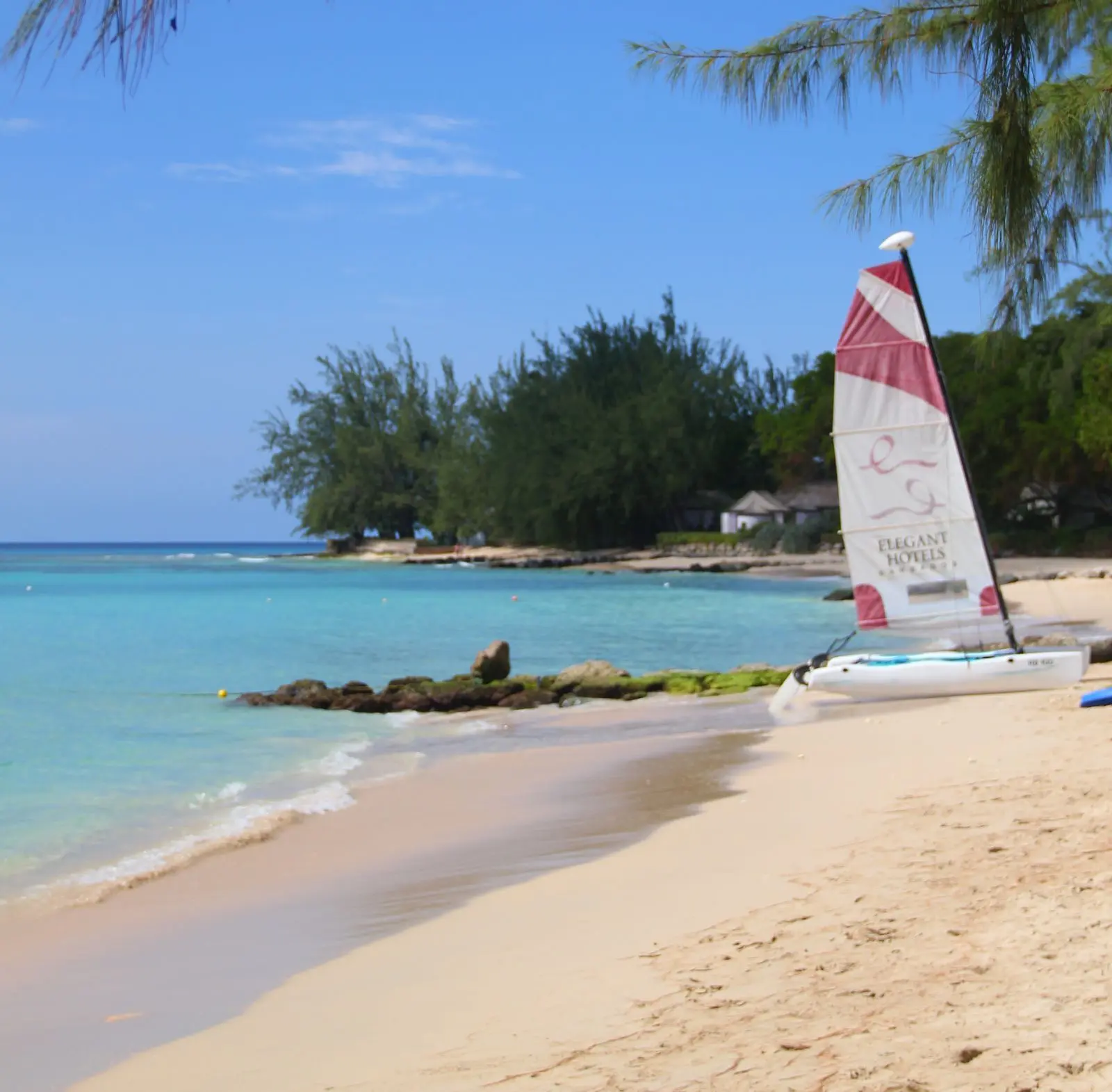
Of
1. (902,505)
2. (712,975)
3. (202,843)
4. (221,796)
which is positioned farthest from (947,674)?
(712,975)

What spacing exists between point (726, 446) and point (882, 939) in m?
67.5

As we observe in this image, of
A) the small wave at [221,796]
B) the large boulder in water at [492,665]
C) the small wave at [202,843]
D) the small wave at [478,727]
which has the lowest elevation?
the small wave at [478,727]

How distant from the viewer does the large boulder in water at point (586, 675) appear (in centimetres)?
1677

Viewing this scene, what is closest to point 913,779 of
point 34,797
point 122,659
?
point 34,797

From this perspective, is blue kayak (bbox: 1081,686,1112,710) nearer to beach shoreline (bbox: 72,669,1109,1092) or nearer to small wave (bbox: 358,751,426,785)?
beach shoreline (bbox: 72,669,1109,1092)

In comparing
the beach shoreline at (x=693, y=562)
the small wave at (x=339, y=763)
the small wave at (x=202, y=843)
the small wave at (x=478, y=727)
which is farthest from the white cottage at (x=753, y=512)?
the small wave at (x=202, y=843)

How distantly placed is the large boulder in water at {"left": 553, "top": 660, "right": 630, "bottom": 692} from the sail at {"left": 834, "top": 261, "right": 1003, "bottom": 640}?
14.9 ft

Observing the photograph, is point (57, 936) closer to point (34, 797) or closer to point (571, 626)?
point (34, 797)

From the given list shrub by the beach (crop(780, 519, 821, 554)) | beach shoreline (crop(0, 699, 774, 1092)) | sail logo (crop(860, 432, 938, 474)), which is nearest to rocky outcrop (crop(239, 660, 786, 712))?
sail logo (crop(860, 432, 938, 474))

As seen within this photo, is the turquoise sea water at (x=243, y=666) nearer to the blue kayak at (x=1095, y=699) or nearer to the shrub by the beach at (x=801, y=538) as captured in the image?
the blue kayak at (x=1095, y=699)

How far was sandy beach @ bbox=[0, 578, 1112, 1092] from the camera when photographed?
364 centimetres

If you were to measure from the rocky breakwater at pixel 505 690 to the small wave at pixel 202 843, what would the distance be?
17.5 ft

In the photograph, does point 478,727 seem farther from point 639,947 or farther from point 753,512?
point 753,512

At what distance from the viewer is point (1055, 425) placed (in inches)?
1811
